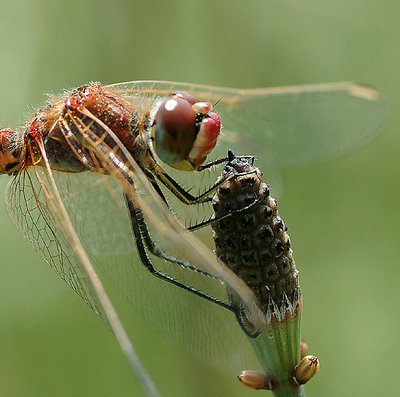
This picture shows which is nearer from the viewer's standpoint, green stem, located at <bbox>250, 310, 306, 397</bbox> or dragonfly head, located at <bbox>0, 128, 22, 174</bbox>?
green stem, located at <bbox>250, 310, 306, 397</bbox>

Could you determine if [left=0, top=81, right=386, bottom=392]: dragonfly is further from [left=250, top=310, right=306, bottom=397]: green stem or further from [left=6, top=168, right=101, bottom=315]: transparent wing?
[left=250, top=310, right=306, bottom=397]: green stem

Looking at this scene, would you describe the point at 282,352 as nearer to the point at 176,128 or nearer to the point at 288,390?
the point at 288,390

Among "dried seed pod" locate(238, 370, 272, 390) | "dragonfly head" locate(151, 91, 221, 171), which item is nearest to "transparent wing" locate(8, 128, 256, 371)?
Result: "dragonfly head" locate(151, 91, 221, 171)

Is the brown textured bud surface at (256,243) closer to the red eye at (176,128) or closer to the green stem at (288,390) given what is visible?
the green stem at (288,390)

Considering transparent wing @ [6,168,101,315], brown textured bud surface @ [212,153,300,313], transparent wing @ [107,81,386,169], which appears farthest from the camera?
transparent wing @ [107,81,386,169]

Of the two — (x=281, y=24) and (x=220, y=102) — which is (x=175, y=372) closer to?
(x=220, y=102)

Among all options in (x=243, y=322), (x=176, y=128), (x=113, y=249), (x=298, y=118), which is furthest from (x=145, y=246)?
(x=298, y=118)

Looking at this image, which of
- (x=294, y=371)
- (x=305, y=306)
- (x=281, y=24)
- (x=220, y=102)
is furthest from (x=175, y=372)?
(x=281, y=24)

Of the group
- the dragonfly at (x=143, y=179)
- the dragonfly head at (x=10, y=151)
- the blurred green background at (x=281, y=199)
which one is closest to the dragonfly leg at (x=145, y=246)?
the dragonfly at (x=143, y=179)
